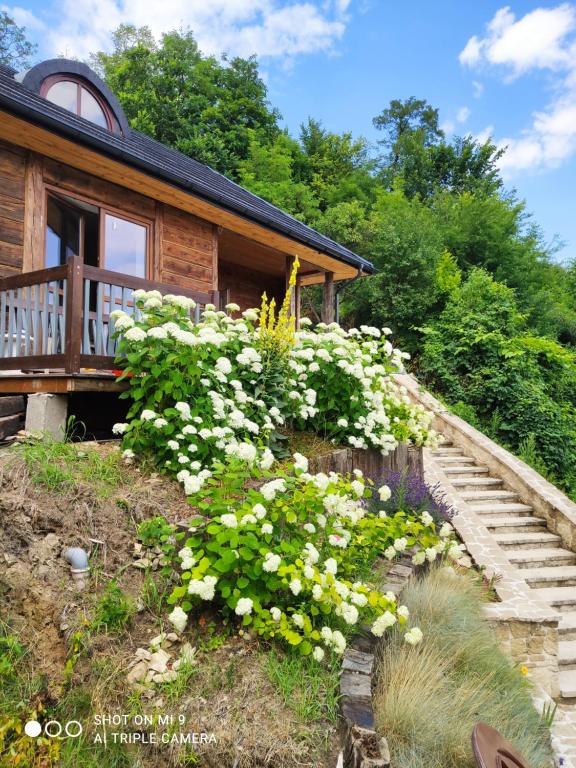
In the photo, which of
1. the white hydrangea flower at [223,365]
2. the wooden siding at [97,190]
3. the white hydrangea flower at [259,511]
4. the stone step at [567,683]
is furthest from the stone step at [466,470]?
the white hydrangea flower at [259,511]

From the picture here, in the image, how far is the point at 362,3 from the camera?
24.2ft

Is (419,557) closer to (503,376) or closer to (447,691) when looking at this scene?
(447,691)

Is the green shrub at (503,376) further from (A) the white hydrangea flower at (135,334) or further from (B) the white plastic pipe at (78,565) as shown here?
(B) the white plastic pipe at (78,565)

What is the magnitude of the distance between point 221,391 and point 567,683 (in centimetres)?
422

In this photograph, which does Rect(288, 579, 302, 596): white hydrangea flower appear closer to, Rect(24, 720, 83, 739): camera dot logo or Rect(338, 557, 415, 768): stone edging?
Rect(338, 557, 415, 768): stone edging

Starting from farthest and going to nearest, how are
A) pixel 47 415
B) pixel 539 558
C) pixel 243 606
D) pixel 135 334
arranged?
pixel 539 558, pixel 47 415, pixel 135 334, pixel 243 606

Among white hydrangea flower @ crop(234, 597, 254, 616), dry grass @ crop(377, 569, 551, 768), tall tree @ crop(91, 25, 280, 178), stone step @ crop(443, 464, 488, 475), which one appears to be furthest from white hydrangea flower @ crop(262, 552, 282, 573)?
tall tree @ crop(91, 25, 280, 178)

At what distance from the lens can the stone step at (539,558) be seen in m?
6.24

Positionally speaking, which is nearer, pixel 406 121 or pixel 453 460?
pixel 453 460

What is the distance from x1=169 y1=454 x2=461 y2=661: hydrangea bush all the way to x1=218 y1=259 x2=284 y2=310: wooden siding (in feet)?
29.9

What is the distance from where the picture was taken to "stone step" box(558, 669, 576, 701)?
14.8 feet

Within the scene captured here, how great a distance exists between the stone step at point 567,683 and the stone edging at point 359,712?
314 centimetres

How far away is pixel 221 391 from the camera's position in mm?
3729

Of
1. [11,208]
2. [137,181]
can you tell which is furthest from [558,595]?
[11,208]
